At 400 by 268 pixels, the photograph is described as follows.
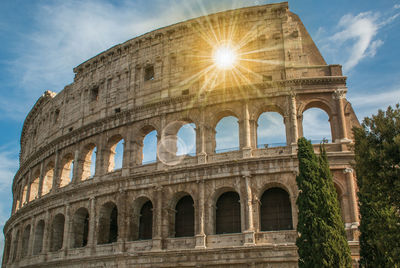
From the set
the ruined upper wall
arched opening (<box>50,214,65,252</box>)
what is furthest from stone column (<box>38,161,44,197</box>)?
arched opening (<box>50,214,65,252</box>)

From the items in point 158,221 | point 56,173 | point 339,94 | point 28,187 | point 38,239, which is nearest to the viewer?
Answer: point 339,94

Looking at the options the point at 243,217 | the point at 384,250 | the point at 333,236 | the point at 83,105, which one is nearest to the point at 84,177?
the point at 83,105

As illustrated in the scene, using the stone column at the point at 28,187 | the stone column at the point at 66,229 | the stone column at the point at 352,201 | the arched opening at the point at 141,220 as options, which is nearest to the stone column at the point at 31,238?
the stone column at the point at 28,187

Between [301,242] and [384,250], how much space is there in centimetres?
330

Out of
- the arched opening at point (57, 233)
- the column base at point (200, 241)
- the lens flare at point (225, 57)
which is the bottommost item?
the column base at point (200, 241)

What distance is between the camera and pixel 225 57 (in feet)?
76.6

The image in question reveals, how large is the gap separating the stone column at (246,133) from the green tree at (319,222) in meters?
4.57

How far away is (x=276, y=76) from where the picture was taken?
2191 cm

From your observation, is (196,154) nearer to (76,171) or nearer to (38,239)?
(76,171)

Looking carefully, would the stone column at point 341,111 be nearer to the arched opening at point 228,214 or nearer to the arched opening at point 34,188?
the arched opening at point 228,214

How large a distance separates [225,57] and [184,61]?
2.39 meters

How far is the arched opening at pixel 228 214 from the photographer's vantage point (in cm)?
2048

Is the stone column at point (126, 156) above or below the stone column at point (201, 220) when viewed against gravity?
above

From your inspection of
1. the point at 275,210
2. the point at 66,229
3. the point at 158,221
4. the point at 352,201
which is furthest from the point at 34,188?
the point at 352,201
